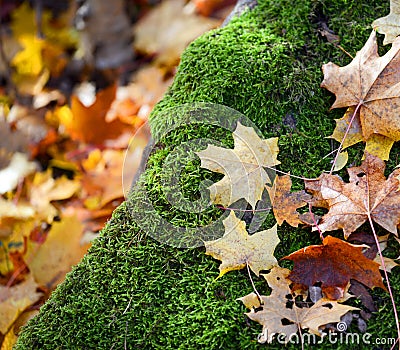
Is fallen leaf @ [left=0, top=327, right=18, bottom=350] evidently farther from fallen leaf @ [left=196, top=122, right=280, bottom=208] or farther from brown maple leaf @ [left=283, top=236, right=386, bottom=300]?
brown maple leaf @ [left=283, top=236, right=386, bottom=300]

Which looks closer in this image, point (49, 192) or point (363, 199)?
point (363, 199)

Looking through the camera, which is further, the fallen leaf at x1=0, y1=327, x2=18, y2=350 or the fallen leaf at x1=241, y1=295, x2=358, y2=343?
the fallen leaf at x1=0, y1=327, x2=18, y2=350

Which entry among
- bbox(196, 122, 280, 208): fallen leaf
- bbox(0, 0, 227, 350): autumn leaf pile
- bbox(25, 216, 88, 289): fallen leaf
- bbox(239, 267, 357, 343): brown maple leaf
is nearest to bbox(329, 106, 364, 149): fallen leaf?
bbox(196, 122, 280, 208): fallen leaf

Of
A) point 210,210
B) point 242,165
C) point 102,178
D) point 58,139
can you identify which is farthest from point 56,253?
point 58,139

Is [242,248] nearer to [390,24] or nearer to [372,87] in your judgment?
[372,87]

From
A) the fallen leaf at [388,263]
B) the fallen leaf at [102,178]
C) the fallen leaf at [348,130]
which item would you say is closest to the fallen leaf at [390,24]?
the fallen leaf at [348,130]

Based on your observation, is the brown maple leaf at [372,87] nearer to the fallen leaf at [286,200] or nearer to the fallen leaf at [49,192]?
the fallen leaf at [286,200]
